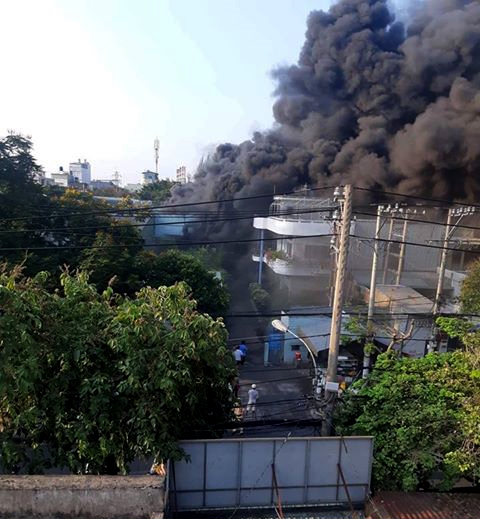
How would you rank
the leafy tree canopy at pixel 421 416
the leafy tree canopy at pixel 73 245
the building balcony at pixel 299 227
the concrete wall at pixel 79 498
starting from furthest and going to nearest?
the building balcony at pixel 299 227 < the leafy tree canopy at pixel 73 245 < the leafy tree canopy at pixel 421 416 < the concrete wall at pixel 79 498

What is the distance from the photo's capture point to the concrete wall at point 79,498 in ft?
13.0

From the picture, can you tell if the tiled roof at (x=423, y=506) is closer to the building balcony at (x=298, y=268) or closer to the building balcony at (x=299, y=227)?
the building balcony at (x=299, y=227)

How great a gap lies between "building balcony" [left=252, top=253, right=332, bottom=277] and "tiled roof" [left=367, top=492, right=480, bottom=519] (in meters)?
13.7

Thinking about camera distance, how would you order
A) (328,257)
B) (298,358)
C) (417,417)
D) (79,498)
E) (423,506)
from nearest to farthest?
(79,498)
(423,506)
(417,417)
(298,358)
(328,257)

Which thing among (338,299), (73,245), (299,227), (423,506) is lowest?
(423,506)

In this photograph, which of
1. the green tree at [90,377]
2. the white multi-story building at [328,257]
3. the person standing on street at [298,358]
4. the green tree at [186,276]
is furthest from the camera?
the white multi-story building at [328,257]

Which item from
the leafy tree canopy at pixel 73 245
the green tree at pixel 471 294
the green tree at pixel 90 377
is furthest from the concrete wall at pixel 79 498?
the green tree at pixel 471 294

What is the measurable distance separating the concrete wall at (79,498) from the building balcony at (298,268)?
1520cm

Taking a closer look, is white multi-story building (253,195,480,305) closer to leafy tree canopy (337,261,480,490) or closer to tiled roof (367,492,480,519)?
leafy tree canopy (337,261,480,490)

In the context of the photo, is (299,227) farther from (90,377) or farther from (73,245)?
(90,377)

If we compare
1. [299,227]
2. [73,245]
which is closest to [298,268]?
[299,227]

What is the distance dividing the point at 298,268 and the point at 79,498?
1561cm

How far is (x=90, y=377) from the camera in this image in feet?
14.9

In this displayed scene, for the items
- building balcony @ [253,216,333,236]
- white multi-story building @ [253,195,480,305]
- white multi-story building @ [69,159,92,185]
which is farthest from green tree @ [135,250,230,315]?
white multi-story building @ [69,159,92,185]
